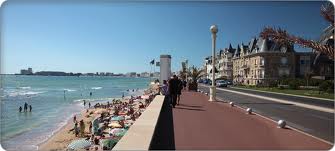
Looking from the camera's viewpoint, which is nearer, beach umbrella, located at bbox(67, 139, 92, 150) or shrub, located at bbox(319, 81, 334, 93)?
beach umbrella, located at bbox(67, 139, 92, 150)

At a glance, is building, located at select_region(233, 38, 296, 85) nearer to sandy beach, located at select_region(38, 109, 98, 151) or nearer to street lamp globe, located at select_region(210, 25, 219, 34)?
street lamp globe, located at select_region(210, 25, 219, 34)

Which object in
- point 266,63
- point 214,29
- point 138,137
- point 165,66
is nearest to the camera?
point 138,137

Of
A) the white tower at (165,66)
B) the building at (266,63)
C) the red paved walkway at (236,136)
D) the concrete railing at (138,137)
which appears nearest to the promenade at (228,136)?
the red paved walkway at (236,136)

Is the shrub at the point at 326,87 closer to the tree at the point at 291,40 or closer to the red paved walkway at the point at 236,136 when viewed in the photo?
the red paved walkway at the point at 236,136

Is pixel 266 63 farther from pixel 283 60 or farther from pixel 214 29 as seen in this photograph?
pixel 214 29

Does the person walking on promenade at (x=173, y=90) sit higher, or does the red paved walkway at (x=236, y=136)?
the person walking on promenade at (x=173, y=90)

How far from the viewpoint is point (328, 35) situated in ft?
28.6

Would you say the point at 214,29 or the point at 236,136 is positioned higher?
the point at 214,29

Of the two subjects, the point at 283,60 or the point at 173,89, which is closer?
the point at 173,89

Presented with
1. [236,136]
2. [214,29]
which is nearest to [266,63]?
[214,29]

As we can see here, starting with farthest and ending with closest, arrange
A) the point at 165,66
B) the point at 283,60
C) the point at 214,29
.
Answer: the point at 283,60 → the point at 165,66 → the point at 214,29

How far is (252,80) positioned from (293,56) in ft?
33.5

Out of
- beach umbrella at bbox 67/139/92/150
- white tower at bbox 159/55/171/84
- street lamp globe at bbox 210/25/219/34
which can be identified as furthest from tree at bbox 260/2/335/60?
white tower at bbox 159/55/171/84

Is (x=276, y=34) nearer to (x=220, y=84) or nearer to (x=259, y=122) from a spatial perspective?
(x=259, y=122)
